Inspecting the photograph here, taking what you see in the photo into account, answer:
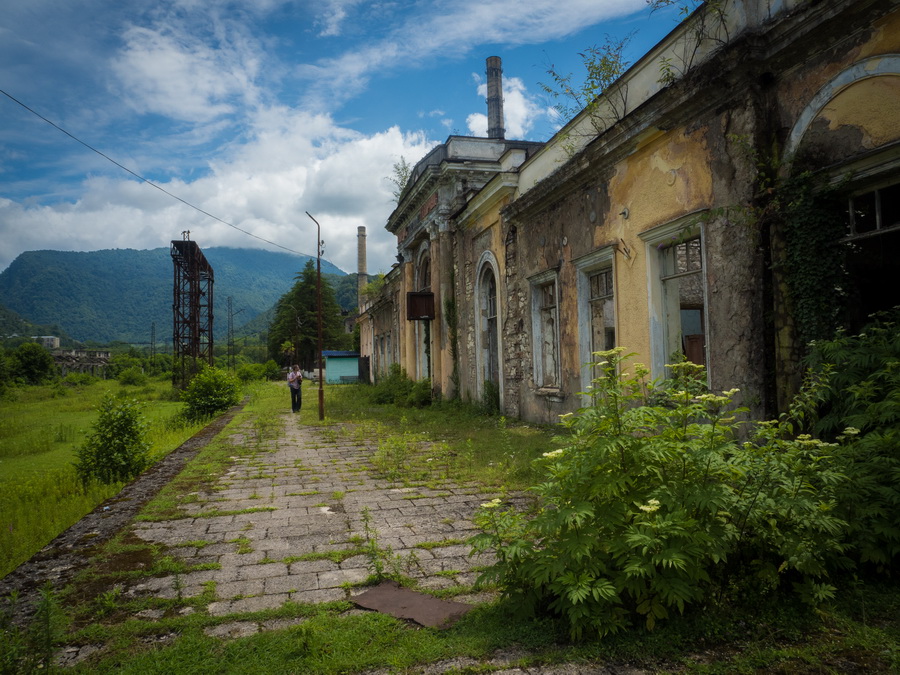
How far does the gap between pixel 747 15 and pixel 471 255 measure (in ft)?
31.4

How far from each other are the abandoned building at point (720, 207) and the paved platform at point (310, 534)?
276 cm

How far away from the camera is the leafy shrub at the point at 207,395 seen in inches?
642

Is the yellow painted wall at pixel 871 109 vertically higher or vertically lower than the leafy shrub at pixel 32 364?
higher

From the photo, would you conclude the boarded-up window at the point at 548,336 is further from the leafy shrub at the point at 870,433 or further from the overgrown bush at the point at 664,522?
the overgrown bush at the point at 664,522

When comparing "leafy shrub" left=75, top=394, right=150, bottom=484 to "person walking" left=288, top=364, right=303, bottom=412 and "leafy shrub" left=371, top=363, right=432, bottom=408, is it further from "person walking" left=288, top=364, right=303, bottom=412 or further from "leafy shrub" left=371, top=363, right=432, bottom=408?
"leafy shrub" left=371, top=363, right=432, bottom=408

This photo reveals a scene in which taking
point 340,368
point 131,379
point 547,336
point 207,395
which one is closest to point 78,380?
point 131,379

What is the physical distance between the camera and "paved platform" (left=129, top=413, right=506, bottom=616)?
3.59 m

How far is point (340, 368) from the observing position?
38375 mm

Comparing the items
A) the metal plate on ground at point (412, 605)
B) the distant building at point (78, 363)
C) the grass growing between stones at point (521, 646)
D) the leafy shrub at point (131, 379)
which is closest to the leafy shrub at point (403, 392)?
the metal plate on ground at point (412, 605)

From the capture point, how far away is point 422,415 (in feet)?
46.1

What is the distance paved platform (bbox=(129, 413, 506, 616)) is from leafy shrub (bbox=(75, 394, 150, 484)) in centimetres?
145

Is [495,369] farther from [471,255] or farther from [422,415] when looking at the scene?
[471,255]

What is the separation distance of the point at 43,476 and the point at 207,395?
805cm

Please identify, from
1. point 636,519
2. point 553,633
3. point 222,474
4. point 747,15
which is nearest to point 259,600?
point 553,633
